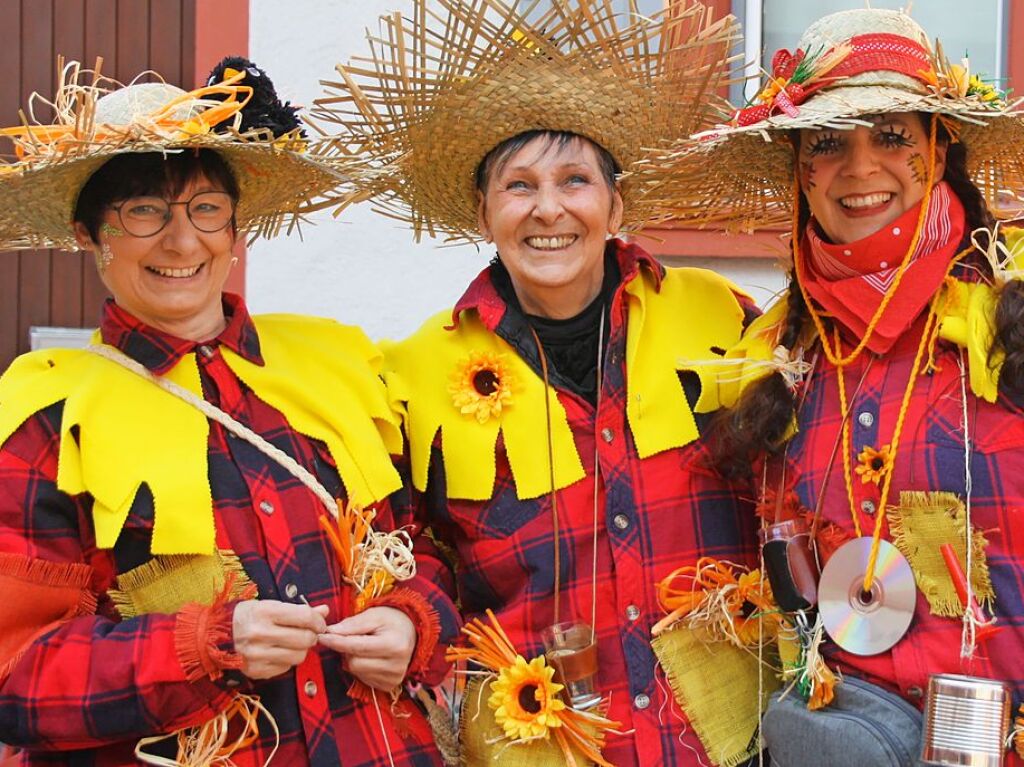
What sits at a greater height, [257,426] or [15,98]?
[15,98]

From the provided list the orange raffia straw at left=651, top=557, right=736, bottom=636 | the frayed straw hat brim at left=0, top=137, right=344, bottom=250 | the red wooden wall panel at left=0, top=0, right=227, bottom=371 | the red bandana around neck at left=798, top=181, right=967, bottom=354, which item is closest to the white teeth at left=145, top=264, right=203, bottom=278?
the frayed straw hat brim at left=0, top=137, right=344, bottom=250

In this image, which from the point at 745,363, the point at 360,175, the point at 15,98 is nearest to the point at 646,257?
the point at 745,363

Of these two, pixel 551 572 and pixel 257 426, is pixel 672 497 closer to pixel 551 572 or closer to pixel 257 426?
pixel 551 572

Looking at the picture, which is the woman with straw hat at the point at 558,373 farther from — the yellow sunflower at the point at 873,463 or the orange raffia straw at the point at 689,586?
the yellow sunflower at the point at 873,463

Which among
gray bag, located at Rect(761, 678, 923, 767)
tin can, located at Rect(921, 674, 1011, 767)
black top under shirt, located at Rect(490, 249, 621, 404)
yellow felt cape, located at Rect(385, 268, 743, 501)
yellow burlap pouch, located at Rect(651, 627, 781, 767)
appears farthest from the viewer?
black top under shirt, located at Rect(490, 249, 621, 404)

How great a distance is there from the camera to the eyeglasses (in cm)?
280

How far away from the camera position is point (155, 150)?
2742 millimetres

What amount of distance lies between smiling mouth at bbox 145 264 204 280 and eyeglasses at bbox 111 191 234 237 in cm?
8

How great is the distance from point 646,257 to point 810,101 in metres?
0.59

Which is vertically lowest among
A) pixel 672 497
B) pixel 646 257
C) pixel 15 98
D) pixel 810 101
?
pixel 672 497

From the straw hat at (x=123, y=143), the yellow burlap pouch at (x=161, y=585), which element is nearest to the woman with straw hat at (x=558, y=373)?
the straw hat at (x=123, y=143)

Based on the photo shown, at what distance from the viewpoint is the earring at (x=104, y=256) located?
2828 millimetres

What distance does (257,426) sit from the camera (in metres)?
2.86

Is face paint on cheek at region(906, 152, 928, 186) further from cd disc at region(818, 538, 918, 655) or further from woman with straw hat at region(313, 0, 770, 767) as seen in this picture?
cd disc at region(818, 538, 918, 655)
